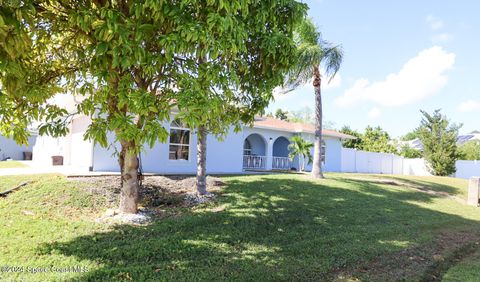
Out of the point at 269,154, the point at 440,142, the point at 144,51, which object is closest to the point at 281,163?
the point at 269,154

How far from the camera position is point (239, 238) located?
7438 mm

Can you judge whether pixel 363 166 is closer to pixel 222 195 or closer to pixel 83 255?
pixel 222 195

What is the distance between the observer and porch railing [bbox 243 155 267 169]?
Result: 2366 cm

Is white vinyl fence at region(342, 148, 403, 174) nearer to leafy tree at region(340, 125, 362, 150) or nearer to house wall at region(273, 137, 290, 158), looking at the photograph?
house wall at region(273, 137, 290, 158)

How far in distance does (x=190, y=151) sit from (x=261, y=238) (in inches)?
400

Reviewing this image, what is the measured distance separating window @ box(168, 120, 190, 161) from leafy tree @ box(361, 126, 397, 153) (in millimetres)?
26690

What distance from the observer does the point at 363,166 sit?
98.8 feet

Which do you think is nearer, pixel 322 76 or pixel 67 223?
pixel 67 223

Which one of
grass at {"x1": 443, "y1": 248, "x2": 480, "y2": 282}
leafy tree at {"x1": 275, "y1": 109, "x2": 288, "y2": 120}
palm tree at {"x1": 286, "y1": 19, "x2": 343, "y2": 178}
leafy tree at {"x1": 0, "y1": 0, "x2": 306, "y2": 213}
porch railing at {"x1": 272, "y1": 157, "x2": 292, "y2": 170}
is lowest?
grass at {"x1": 443, "y1": 248, "x2": 480, "y2": 282}

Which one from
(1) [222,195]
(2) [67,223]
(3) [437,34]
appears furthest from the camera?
(3) [437,34]

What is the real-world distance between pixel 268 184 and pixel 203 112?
9.12 meters

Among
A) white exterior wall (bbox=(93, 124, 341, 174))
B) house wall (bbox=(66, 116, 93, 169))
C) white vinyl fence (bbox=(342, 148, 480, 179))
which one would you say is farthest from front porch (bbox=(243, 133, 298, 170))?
house wall (bbox=(66, 116, 93, 169))

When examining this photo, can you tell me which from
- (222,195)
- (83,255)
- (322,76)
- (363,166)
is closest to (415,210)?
(222,195)

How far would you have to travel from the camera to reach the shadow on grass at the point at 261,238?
5648 mm
